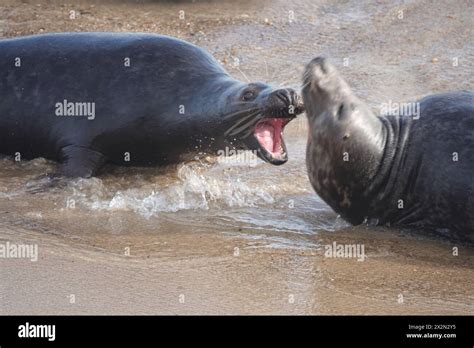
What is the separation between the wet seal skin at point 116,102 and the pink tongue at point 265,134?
56 mm

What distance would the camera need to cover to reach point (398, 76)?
10.2m

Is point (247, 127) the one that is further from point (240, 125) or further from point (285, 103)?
point (285, 103)

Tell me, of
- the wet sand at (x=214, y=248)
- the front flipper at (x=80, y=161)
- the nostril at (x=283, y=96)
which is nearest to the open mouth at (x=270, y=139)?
the nostril at (x=283, y=96)

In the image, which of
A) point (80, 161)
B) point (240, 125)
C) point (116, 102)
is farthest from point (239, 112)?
point (80, 161)

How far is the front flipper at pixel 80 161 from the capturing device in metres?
7.29

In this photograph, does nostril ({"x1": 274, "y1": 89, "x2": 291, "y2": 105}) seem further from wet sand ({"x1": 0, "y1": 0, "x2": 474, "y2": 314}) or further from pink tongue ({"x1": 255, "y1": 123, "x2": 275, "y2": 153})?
wet sand ({"x1": 0, "y1": 0, "x2": 474, "y2": 314})

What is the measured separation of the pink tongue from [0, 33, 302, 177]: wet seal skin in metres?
0.06

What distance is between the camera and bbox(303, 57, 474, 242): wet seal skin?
625cm

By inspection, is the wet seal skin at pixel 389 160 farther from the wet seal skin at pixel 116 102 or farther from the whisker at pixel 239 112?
the wet seal skin at pixel 116 102

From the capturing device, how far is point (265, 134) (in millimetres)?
6902

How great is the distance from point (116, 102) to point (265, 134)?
123 centimetres

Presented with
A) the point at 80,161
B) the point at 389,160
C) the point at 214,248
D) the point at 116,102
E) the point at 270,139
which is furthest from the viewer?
the point at 116,102
